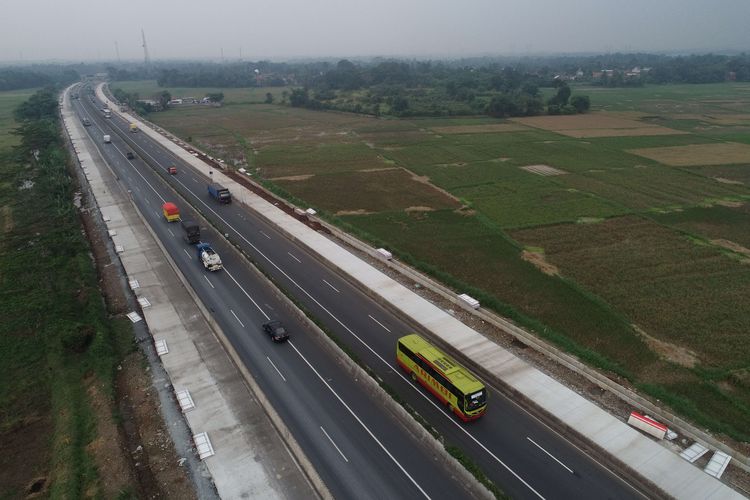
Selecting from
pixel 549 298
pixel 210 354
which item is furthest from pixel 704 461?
pixel 210 354

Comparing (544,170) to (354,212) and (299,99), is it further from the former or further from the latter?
(299,99)

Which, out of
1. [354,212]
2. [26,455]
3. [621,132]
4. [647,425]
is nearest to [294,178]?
[354,212]

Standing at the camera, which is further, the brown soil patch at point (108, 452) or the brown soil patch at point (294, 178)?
the brown soil patch at point (294, 178)

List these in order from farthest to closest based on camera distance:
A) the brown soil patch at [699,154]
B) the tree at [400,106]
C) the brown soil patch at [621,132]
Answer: the tree at [400,106]
the brown soil patch at [621,132]
the brown soil patch at [699,154]

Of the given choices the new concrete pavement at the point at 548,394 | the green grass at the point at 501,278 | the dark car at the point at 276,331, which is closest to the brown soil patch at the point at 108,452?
the dark car at the point at 276,331

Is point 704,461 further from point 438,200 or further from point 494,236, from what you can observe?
point 438,200

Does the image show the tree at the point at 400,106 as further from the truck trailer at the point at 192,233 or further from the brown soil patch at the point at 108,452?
the brown soil patch at the point at 108,452
